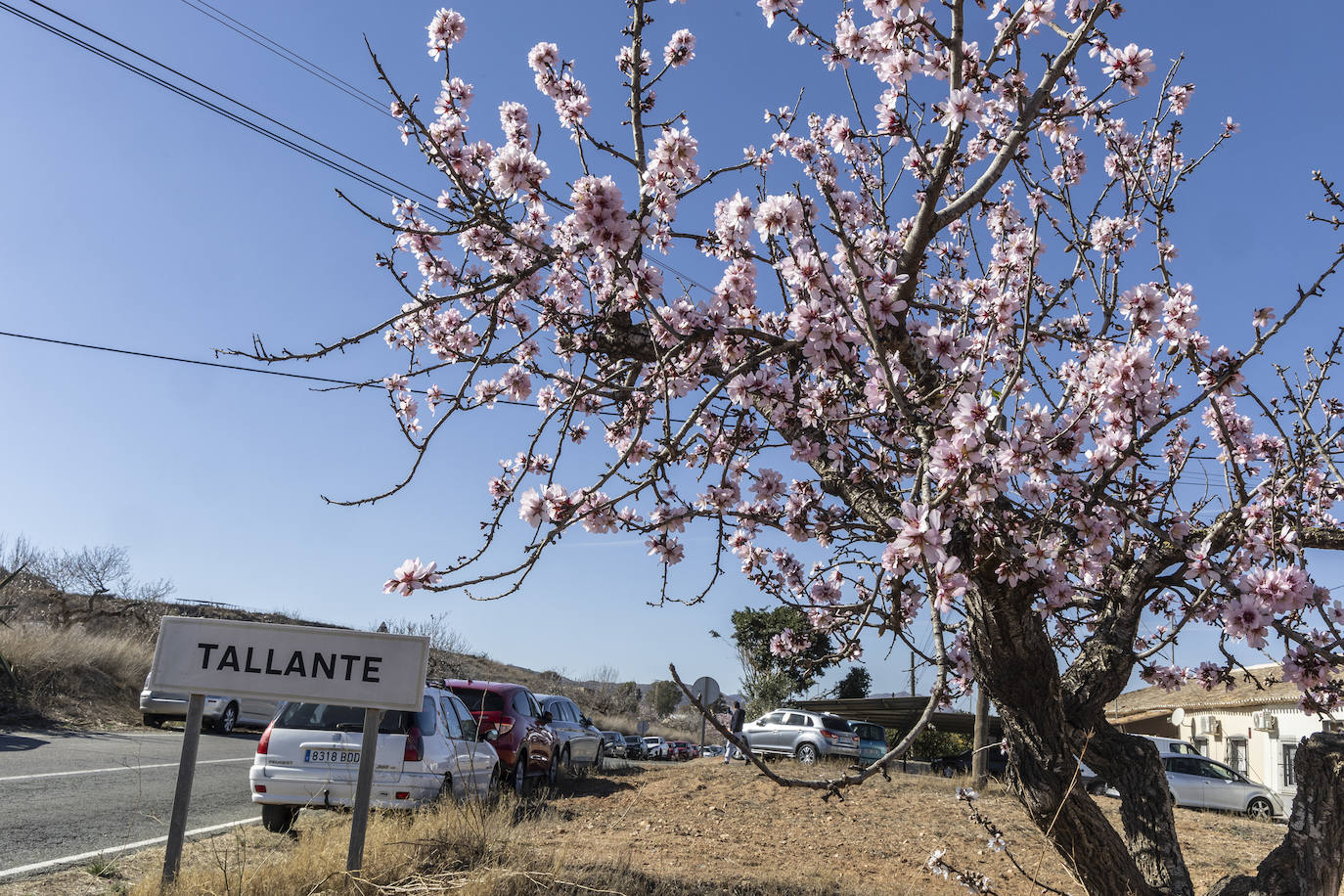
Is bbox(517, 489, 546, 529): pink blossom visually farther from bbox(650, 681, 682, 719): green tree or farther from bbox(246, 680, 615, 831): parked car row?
bbox(650, 681, 682, 719): green tree

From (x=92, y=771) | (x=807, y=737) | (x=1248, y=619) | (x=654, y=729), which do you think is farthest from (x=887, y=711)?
(x=1248, y=619)

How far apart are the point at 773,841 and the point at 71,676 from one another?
18649mm

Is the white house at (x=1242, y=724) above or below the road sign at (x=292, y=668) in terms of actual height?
below

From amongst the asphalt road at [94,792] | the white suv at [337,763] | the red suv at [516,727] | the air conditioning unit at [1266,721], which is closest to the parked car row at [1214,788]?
the air conditioning unit at [1266,721]

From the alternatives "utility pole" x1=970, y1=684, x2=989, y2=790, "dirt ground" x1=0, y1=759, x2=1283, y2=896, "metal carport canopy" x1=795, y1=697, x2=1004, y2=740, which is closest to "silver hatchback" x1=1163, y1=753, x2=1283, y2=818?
"dirt ground" x1=0, y1=759, x2=1283, y2=896

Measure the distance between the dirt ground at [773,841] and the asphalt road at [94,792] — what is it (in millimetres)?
679

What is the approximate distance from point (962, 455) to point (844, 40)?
9.38ft

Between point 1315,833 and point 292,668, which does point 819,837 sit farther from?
point 292,668

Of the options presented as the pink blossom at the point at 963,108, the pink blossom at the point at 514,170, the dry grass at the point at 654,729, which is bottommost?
the dry grass at the point at 654,729

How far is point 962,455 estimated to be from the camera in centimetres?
309

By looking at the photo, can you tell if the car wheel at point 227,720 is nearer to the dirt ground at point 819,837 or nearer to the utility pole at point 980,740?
the dirt ground at point 819,837

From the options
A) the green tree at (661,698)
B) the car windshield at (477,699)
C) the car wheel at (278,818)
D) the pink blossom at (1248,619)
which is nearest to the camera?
the pink blossom at (1248,619)

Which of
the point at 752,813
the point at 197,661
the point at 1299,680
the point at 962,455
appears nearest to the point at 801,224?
the point at 962,455

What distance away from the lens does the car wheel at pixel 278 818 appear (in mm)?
7945
